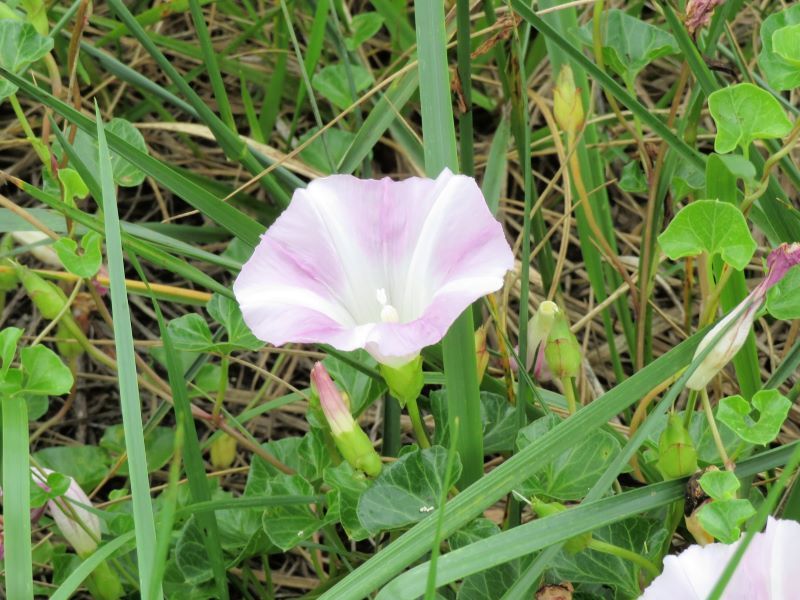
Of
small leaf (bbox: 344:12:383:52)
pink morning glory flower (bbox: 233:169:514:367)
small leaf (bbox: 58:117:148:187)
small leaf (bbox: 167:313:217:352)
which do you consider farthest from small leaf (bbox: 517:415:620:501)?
small leaf (bbox: 344:12:383:52)

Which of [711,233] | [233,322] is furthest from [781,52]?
[233,322]

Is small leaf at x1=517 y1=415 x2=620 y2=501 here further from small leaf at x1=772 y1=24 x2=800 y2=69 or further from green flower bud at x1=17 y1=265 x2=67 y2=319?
green flower bud at x1=17 y1=265 x2=67 y2=319

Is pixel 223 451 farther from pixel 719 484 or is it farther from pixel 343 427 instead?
pixel 719 484

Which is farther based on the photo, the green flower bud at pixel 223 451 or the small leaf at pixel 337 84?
the small leaf at pixel 337 84

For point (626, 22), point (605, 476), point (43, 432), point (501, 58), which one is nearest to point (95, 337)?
point (43, 432)

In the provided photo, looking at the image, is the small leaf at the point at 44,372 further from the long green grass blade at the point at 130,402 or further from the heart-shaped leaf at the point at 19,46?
the heart-shaped leaf at the point at 19,46

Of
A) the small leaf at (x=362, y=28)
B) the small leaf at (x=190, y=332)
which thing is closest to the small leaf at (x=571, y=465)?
the small leaf at (x=190, y=332)
